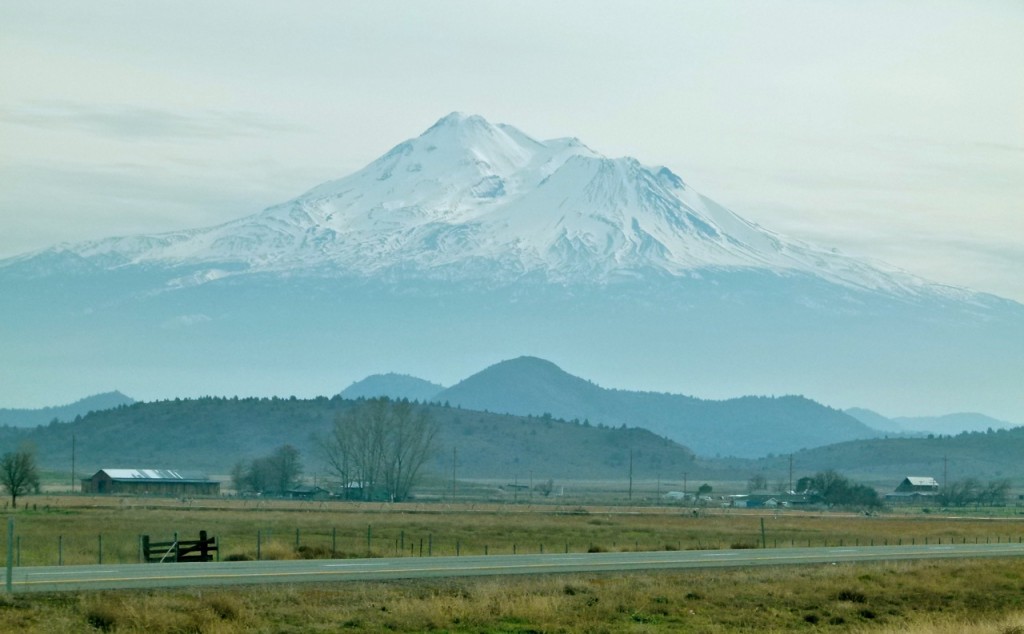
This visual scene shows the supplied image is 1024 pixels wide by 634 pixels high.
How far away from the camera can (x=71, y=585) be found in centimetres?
3747

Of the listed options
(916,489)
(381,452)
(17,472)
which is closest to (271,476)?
(381,452)

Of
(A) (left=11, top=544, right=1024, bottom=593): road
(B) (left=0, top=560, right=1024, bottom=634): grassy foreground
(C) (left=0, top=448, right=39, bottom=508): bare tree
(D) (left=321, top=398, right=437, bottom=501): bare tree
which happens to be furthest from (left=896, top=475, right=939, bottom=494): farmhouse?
(B) (left=0, top=560, right=1024, bottom=634): grassy foreground

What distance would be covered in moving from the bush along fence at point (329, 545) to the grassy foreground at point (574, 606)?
7.60 meters

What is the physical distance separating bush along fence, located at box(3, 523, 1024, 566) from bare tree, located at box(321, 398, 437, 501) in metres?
77.2

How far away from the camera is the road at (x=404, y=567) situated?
39562 millimetres

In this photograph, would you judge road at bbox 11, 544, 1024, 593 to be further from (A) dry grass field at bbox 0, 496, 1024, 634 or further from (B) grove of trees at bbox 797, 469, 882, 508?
(B) grove of trees at bbox 797, 469, 882, 508

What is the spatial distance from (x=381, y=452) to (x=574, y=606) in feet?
418

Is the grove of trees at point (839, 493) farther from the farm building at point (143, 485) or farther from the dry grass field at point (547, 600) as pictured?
the dry grass field at point (547, 600)

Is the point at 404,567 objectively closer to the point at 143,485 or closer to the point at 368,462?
the point at 143,485

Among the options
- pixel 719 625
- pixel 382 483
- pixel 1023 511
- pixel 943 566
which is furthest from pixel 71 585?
pixel 382 483

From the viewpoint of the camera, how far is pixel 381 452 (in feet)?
537

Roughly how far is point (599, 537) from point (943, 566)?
26.1 meters

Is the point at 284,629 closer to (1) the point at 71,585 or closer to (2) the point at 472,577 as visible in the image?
(1) the point at 71,585

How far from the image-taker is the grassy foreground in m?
32.5
